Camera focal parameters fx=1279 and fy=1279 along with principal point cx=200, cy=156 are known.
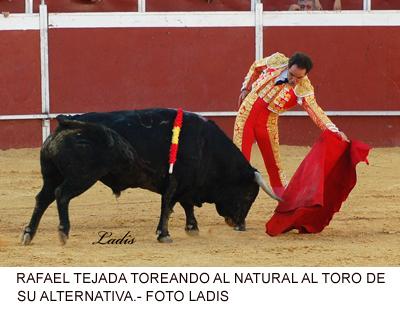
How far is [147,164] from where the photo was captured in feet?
22.5

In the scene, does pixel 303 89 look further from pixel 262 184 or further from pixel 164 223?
pixel 164 223

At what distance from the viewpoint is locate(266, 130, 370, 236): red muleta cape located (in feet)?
23.7

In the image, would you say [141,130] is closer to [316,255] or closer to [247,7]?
[316,255]

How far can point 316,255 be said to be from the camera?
6523mm

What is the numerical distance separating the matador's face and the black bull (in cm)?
57

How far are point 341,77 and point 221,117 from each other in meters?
1.12

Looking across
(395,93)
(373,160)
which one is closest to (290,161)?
(373,160)

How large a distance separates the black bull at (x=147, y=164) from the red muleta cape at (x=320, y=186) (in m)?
0.23

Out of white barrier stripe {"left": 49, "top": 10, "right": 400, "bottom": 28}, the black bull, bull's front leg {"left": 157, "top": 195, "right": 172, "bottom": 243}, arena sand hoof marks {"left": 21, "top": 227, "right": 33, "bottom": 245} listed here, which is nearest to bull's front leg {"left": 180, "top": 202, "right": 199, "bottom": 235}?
the black bull

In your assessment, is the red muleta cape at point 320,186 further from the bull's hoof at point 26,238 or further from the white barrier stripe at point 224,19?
the white barrier stripe at point 224,19

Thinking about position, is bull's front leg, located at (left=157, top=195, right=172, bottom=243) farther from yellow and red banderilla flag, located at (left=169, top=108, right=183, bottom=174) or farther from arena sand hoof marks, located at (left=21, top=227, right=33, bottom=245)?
arena sand hoof marks, located at (left=21, top=227, right=33, bottom=245)

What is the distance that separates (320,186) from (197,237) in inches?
29.5

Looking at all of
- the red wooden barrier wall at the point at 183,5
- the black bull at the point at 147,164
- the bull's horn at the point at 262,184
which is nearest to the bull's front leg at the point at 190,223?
the black bull at the point at 147,164

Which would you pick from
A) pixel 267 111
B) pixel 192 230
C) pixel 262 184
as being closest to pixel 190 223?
pixel 192 230
